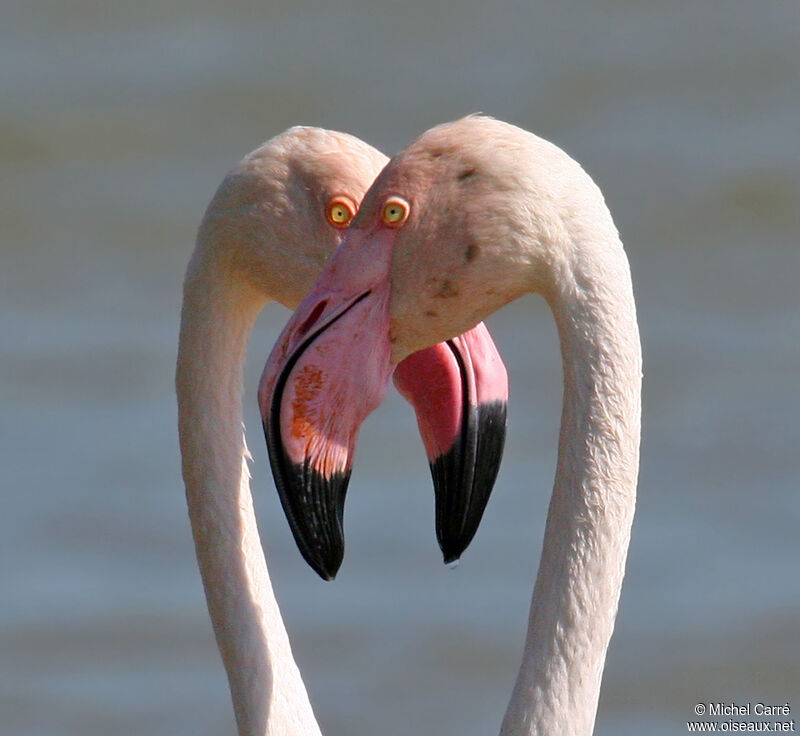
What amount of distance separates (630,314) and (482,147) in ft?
1.35

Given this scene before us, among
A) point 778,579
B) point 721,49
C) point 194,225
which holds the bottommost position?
point 778,579

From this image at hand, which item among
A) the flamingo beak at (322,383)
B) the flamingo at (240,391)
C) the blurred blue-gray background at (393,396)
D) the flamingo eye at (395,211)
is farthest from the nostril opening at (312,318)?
the blurred blue-gray background at (393,396)

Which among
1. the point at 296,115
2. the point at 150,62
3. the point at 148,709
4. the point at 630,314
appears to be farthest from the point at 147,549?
the point at 630,314

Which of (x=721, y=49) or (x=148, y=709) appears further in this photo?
(x=721, y=49)

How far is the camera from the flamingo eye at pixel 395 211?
3193 mm

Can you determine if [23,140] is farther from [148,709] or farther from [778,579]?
[778,579]

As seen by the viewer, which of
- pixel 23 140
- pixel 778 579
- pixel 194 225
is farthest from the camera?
pixel 23 140

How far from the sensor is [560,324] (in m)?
3.18

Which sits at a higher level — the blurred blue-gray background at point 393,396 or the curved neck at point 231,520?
the blurred blue-gray background at point 393,396

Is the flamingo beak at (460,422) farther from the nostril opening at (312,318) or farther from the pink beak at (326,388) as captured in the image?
the nostril opening at (312,318)

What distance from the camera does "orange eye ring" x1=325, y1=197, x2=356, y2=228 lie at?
3533mm
